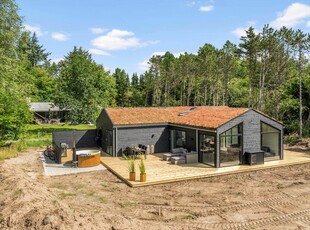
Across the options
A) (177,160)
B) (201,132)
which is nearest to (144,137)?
(177,160)

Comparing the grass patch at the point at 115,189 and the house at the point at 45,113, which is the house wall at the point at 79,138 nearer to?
the grass patch at the point at 115,189

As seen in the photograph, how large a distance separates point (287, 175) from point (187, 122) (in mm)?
5910

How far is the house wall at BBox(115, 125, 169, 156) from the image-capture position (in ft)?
53.3

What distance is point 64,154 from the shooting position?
1634 cm

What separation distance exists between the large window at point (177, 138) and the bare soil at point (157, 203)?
465cm

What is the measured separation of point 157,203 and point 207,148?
19.8 feet

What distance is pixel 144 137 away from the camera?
55.4 ft

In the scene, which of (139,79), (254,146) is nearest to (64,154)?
(254,146)

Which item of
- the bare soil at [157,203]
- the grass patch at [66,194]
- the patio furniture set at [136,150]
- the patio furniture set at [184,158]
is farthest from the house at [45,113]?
the grass patch at [66,194]

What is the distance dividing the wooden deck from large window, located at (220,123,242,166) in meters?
0.49

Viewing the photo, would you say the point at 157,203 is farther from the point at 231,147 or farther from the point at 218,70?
the point at 218,70

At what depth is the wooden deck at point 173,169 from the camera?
1138 cm

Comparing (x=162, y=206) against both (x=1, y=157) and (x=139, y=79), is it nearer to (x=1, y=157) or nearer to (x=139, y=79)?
(x=1, y=157)

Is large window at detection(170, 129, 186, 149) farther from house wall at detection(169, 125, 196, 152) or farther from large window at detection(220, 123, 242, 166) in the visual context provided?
large window at detection(220, 123, 242, 166)
